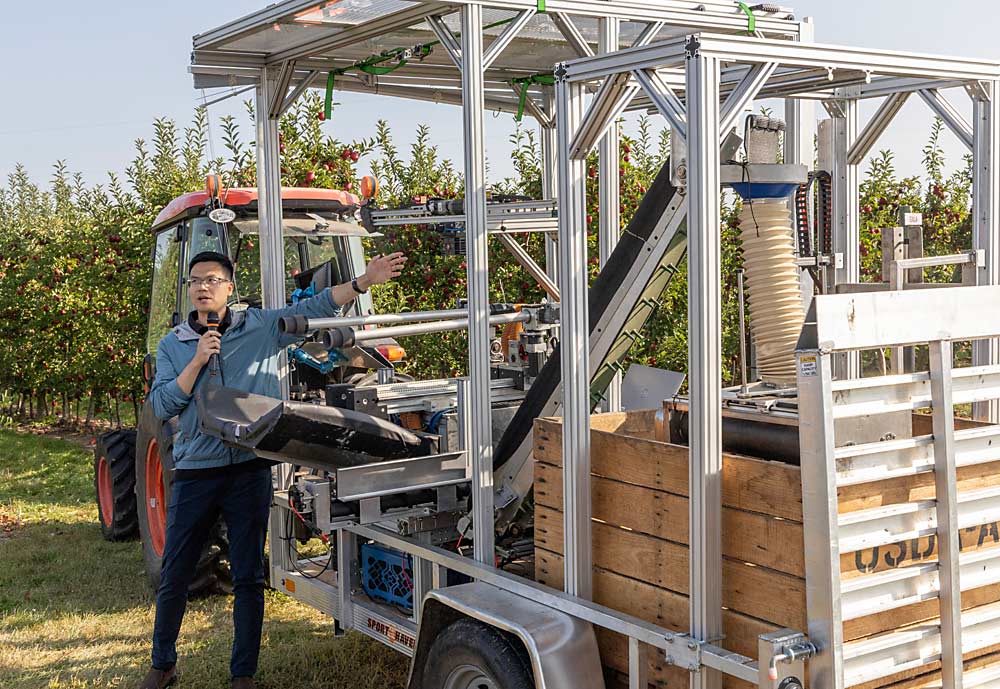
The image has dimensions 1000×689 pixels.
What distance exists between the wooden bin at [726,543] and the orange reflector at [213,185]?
362 cm

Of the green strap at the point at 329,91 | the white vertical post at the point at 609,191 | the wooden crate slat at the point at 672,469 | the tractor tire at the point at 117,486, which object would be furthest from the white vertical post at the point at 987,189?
the tractor tire at the point at 117,486

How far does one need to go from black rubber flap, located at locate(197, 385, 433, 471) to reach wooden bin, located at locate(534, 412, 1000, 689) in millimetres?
879

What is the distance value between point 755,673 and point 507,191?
8372 mm

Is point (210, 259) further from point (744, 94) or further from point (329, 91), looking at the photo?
point (744, 94)

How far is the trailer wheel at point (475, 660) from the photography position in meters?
3.42

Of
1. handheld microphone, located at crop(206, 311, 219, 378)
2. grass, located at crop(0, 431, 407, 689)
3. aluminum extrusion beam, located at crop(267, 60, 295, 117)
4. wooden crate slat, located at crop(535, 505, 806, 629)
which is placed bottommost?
grass, located at crop(0, 431, 407, 689)

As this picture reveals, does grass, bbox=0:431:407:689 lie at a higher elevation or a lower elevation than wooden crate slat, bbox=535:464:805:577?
lower

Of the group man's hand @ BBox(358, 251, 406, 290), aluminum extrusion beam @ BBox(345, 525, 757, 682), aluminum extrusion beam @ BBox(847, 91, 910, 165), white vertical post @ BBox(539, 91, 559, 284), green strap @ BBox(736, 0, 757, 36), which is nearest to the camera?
aluminum extrusion beam @ BBox(345, 525, 757, 682)

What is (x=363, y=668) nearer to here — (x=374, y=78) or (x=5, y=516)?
(x=374, y=78)

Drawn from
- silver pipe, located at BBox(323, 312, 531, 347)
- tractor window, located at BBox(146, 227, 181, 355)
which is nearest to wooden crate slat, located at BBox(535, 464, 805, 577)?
silver pipe, located at BBox(323, 312, 531, 347)

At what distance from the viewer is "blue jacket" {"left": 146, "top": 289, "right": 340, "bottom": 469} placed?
4613mm

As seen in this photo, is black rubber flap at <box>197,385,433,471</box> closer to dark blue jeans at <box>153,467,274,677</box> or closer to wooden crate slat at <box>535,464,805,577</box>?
dark blue jeans at <box>153,467,274,677</box>

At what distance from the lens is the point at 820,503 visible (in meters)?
2.61

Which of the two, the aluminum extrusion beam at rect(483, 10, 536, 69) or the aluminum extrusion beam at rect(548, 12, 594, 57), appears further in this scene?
the aluminum extrusion beam at rect(548, 12, 594, 57)
